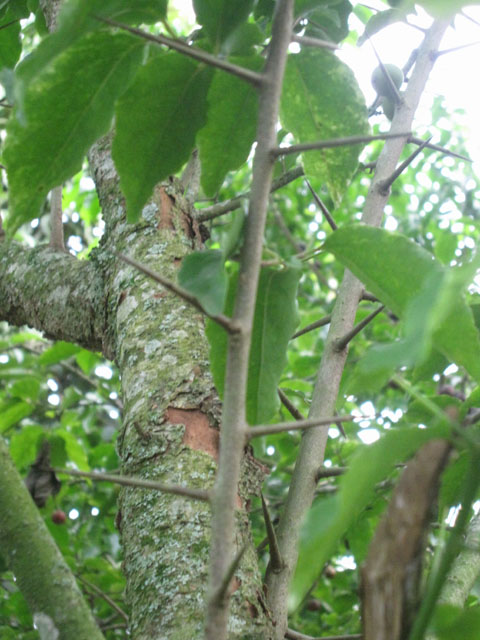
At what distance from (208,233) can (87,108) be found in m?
0.91

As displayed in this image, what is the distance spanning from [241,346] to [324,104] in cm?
41

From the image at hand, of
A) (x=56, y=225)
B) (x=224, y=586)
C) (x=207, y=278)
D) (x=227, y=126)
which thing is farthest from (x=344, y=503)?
(x=56, y=225)

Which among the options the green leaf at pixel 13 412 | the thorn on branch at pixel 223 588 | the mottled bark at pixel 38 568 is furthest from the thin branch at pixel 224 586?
the green leaf at pixel 13 412

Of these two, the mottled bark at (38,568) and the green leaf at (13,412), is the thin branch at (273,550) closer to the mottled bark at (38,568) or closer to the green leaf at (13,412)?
the mottled bark at (38,568)

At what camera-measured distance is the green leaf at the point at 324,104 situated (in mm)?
844

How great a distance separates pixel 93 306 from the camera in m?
1.52

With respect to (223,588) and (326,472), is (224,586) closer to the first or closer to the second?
(223,588)

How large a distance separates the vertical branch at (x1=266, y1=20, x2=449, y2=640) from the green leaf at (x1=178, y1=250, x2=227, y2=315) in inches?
20.4

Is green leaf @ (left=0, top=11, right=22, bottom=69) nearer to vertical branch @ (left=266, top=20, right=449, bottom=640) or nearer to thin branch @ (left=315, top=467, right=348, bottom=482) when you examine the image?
vertical branch @ (left=266, top=20, right=449, bottom=640)

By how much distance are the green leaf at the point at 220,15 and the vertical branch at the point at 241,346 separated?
0.09 m

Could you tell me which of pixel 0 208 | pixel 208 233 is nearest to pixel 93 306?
pixel 208 233

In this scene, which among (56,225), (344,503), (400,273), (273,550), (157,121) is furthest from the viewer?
(56,225)

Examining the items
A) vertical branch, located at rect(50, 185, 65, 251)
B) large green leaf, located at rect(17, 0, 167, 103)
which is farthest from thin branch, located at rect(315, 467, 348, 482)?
vertical branch, located at rect(50, 185, 65, 251)

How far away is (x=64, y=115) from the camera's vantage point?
760 millimetres
